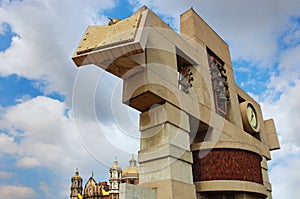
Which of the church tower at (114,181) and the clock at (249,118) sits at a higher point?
the church tower at (114,181)

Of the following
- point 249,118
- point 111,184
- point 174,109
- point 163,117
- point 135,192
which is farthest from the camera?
point 111,184

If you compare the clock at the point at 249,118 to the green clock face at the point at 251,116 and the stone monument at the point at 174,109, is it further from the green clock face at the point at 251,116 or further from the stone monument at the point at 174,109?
the stone monument at the point at 174,109

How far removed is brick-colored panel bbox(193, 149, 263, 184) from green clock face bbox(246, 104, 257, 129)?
5.11 m

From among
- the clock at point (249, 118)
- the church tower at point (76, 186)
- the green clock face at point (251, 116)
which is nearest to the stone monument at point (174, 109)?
the clock at point (249, 118)

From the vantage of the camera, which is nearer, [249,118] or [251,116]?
[249,118]

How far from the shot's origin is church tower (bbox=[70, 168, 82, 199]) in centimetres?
6470

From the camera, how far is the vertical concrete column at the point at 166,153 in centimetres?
984

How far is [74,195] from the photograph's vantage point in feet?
212

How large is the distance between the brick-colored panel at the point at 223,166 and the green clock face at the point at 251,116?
201 inches

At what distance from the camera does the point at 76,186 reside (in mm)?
66188

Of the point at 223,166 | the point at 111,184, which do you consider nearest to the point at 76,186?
the point at 111,184

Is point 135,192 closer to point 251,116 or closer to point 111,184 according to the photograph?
point 251,116

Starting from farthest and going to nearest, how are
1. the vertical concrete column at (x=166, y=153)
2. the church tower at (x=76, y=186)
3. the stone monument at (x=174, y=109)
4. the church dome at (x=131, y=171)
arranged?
the church tower at (x=76, y=186), the church dome at (x=131, y=171), the stone monument at (x=174, y=109), the vertical concrete column at (x=166, y=153)

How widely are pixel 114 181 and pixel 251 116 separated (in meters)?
45.0
